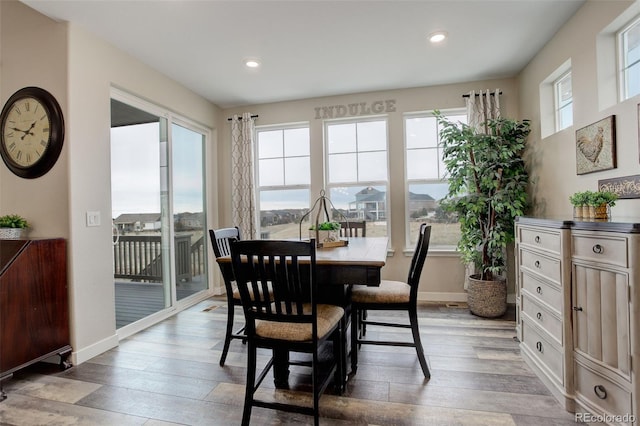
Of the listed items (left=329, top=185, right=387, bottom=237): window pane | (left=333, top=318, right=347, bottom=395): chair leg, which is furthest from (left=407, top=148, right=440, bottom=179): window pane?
(left=333, top=318, right=347, bottom=395): chair leg

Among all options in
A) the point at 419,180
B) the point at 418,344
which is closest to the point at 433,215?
→ the point at 419,180

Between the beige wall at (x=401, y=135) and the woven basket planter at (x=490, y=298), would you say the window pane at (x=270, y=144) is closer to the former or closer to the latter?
the beige wall at (x=401, y=135)

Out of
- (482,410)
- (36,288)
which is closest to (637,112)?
(482,410)

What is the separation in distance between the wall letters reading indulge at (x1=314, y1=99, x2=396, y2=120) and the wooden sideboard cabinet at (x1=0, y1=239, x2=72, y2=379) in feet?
10.3

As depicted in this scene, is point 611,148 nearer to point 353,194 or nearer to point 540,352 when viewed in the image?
point 540,352

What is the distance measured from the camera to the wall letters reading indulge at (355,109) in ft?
13.0

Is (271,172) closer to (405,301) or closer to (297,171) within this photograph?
(297,171)

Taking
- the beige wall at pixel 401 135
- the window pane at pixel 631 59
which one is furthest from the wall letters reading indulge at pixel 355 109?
the window pane at pixel 631 59

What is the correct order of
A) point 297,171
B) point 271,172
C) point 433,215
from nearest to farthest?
point 433,215
point 297,171
point 271,172

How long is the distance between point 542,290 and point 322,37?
8.59 feet

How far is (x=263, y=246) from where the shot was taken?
1503 millimetres

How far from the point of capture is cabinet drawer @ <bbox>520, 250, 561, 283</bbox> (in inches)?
71.6

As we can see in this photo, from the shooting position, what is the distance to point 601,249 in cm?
153

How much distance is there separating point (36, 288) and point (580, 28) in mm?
4556
